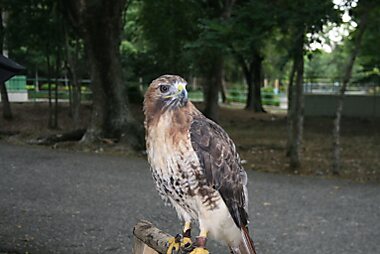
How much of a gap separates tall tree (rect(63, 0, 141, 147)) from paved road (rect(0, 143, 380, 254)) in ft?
6.43

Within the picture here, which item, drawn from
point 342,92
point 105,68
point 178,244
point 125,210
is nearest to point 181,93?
point 178,244

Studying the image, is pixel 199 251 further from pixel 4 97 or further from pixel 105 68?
pixel 4 97

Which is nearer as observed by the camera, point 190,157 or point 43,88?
point 190,157

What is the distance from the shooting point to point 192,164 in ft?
9.05

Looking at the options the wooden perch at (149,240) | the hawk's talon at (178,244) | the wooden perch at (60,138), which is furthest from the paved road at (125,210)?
the hawk's talon at (178,244)

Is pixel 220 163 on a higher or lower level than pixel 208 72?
lower

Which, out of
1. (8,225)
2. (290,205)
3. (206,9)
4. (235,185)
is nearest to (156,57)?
(206,9)

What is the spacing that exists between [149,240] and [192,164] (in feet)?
2.01

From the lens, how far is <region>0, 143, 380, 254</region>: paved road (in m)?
6.34

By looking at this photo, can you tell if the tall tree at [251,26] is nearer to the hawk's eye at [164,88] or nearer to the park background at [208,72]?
the park background at [208,72]

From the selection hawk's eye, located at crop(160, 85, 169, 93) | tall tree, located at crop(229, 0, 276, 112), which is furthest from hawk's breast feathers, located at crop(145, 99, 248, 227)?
tall tree, located at crop(229, 0, 276, 112)

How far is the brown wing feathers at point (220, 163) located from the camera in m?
2.78

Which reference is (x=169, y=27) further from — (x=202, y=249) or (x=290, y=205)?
(x=202, y=249)

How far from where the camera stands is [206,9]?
2005 centimetres
